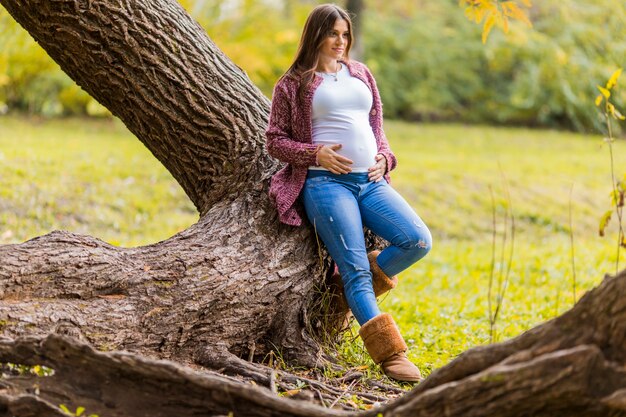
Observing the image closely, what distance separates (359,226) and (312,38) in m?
1.02

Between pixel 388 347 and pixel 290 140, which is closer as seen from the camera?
pixel 388 347

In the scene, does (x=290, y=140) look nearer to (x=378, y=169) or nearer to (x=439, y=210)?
(x=378, y=169)

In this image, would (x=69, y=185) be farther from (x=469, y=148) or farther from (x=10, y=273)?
(x=469, y=148)

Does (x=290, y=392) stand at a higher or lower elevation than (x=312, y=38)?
lower

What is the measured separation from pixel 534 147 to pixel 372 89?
11.4 m

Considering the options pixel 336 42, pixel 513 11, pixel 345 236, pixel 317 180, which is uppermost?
pixel 513 11

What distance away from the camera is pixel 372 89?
15.2 ft

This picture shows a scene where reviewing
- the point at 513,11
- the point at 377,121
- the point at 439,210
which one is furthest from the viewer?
the point at 439,210

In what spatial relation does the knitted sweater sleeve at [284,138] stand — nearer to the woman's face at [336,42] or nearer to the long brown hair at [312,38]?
the long brown hair at [312,38]

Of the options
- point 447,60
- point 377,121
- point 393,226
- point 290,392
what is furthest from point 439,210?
point 447,60

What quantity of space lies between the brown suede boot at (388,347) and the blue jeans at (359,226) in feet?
0.22

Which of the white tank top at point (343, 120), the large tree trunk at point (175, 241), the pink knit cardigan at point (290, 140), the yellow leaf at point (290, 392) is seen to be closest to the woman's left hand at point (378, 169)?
the white tank top at point (343, 120)

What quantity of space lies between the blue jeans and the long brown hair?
513mm

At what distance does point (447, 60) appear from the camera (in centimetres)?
1898
